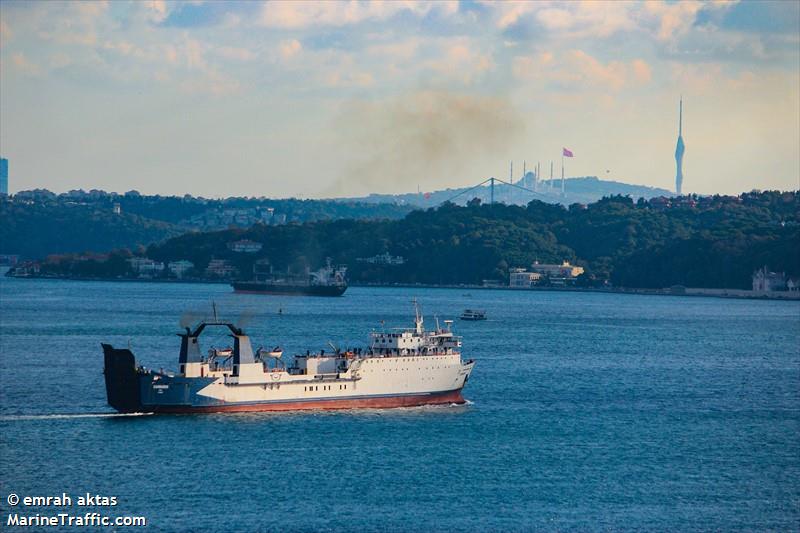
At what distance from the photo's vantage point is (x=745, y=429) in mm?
55406

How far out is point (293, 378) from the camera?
180ft

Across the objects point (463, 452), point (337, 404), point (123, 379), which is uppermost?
point (123, 379)

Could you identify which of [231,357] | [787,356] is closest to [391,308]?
[787,356]

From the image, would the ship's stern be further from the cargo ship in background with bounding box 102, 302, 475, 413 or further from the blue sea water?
the blue sea water

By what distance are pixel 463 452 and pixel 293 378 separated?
9.15 meters

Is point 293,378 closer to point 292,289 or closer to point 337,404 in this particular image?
point 337,404

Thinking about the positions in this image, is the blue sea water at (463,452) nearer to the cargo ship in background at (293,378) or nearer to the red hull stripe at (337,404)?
the red hull stripe at (337,404)

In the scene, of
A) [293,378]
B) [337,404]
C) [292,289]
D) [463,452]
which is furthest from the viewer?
[292,289]

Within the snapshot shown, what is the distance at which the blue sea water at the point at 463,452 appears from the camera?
39812mm

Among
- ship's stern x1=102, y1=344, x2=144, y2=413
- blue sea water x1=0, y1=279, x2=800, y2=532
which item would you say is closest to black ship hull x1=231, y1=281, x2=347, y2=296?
blue sea water x1=0, y1=279, x2=800, y2=532

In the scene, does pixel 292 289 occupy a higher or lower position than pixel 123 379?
higher

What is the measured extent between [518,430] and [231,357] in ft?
39.8

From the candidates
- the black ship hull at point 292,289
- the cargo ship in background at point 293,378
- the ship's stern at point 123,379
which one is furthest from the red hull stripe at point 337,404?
the black ship hull at point 292,289

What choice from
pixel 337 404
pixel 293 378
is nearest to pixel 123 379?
pixel 293 378
